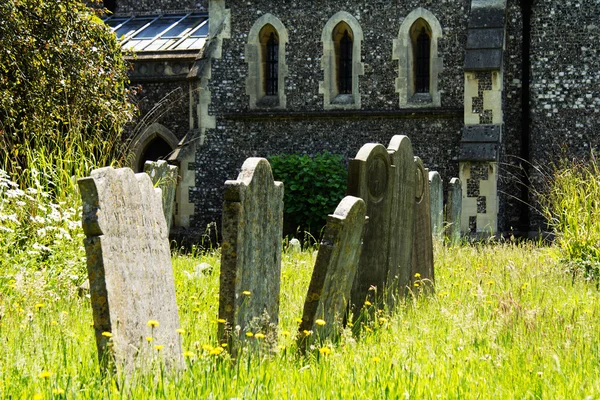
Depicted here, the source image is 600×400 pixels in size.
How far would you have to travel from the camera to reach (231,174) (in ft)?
59.4

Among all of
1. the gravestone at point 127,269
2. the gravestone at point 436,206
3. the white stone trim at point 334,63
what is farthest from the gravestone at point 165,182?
the white stone trim at point 334,63

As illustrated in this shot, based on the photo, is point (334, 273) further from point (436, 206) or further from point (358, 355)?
point (436, 206)

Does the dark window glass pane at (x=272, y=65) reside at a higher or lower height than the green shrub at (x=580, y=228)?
higher

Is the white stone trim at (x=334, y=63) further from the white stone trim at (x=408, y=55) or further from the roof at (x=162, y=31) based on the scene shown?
the roof at (x=162, y=31)

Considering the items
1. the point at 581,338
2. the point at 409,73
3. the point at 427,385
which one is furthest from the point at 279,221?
the point at 409,73

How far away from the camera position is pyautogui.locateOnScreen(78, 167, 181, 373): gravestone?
4.21 m

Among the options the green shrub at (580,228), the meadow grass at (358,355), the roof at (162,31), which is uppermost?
the roof at (162,31)

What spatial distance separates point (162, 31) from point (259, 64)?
4.45 meters

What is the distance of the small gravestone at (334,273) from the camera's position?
547cm

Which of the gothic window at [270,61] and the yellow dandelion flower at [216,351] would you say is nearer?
the yellow dandelion flower at [216,351]

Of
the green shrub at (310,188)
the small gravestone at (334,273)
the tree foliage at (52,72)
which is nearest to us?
the small gravestone at (334,273)

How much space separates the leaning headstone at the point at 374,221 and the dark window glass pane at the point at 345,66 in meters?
11.0

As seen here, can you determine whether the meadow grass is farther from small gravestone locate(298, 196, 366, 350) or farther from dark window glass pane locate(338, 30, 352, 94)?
dark window glass pane locate(338, 30, 352, 94)

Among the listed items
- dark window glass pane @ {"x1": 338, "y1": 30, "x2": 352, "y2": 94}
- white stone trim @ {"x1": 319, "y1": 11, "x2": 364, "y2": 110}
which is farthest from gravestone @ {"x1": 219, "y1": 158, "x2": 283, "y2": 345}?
dark window glass pane @ {"x1": 338, "y1": 30, "x2": 352, "y2": 94}
